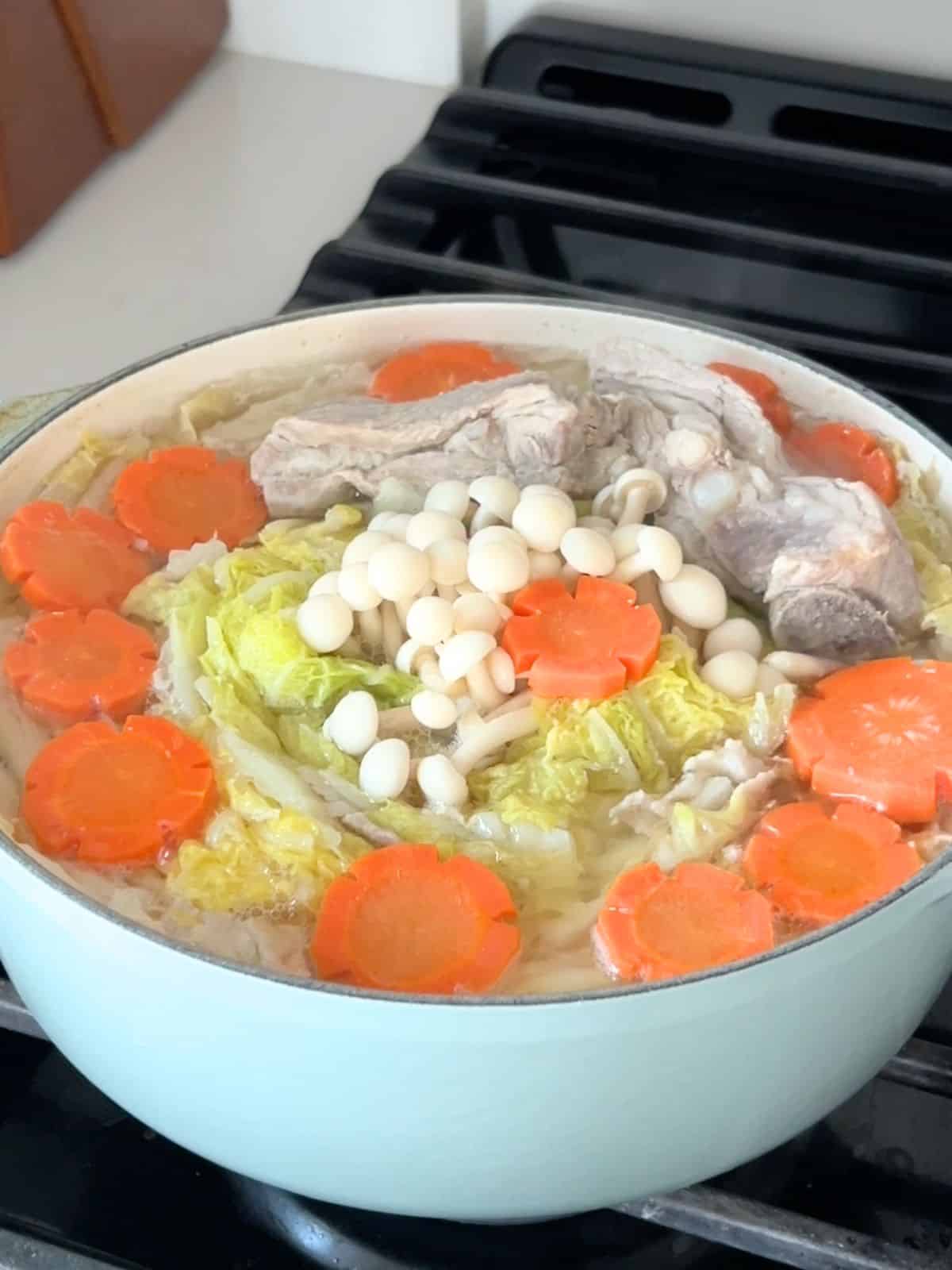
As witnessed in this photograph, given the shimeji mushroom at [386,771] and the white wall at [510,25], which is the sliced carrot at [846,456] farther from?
the white wall at [510,25]

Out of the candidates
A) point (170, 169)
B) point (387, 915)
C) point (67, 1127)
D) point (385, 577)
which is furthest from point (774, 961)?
point (170, 169)

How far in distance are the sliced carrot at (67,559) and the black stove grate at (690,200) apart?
337 mm

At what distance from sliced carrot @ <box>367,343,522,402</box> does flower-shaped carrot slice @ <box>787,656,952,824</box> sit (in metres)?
0.28

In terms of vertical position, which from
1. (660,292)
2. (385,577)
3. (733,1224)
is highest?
(385,577)

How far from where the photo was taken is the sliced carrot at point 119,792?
641 mm

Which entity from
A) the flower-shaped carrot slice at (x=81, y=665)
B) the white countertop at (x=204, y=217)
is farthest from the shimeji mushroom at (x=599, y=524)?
the white countertop at (x=204, y=217)

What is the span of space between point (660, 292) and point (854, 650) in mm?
476

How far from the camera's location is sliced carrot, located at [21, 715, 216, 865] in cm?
64

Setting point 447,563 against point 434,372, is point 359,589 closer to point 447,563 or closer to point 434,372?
point 447,563

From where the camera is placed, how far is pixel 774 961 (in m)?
0.54

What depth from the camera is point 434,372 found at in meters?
0.88

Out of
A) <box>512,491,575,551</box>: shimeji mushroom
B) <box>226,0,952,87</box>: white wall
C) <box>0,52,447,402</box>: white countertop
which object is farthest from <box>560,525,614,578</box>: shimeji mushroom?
<box>226,0,952,87</box>: white wall

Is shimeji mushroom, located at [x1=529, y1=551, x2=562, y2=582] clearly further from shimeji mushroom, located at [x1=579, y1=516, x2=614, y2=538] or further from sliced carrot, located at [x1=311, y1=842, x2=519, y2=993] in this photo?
sliced carrot, located at [x1=311, y1=842, x2=519, y2=993]

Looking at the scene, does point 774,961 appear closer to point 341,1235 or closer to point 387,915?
point 387,915
